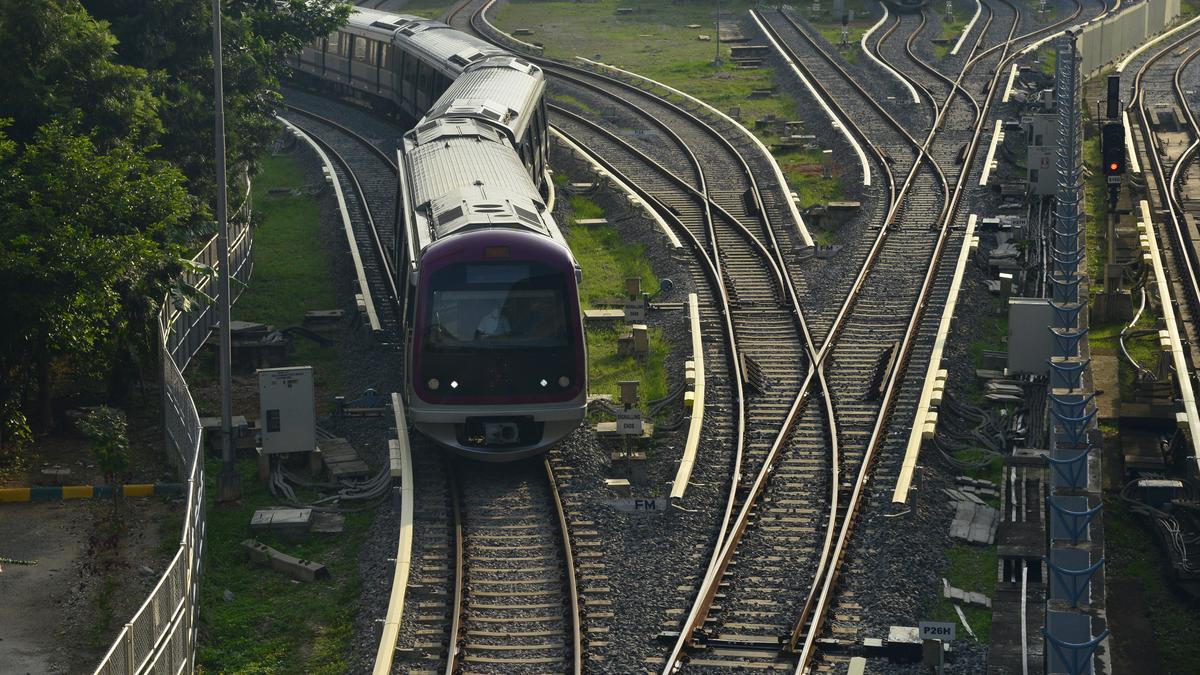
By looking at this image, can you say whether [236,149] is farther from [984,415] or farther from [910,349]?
[984,415]

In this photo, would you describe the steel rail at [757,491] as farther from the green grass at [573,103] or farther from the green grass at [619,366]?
the green grass at [573,103]

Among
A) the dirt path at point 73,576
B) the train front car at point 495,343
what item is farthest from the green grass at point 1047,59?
the dirt path at point 73,576

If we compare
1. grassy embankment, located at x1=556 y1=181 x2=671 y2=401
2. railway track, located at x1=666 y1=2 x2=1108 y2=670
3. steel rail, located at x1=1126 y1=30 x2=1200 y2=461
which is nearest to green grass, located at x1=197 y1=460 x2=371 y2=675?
railway track, located at x1=666 y1=2 x2=1108 y2=670

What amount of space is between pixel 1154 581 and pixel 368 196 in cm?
2262

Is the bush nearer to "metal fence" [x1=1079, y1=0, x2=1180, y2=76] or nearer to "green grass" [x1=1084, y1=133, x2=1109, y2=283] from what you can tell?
"green grass" [x1=1084, y1=133, x2=1109, y2=283]

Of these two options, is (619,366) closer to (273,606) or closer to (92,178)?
(92,178)

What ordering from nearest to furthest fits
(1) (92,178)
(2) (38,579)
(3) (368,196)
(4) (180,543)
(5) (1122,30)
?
(2) (38,579)
(4) (180,543)
(1) (92,178)
(3) (368,196)
(5) (1122,30)

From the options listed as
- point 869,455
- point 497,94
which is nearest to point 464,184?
point 869,455

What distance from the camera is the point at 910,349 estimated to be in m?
26.2

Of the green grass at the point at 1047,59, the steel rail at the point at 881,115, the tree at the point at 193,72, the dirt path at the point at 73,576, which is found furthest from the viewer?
the green grass at the point at 1047,59

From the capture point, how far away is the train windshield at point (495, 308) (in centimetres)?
2106

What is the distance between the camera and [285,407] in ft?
72.6

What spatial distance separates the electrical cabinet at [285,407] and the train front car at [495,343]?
5.00 feet

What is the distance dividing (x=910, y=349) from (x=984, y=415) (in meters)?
2.78
